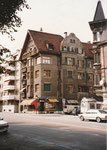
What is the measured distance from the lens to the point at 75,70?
1924 inches

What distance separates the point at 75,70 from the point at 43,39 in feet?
36.0

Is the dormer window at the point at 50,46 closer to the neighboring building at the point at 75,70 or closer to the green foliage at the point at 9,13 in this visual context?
the neighboring building at the point at 75,70

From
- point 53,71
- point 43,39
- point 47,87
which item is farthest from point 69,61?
point 47,87

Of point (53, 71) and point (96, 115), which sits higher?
point (53, 71)

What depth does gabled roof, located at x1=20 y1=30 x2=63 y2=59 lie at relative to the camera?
1856 inches

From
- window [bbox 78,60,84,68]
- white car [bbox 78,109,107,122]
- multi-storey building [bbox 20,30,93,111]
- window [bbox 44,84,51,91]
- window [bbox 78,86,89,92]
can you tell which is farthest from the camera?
window [bbox 78,60,84,68]

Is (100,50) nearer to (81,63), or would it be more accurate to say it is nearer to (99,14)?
(99,14)

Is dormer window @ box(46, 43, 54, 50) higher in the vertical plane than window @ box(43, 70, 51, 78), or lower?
higher

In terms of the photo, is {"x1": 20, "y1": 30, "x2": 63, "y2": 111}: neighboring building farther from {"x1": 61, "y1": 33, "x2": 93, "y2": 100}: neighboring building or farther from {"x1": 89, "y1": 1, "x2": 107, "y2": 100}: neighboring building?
{"x1": 89, "y1": 1, "x2": 107, "y2": 100}: neighboring building

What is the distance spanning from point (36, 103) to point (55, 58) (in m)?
11.4

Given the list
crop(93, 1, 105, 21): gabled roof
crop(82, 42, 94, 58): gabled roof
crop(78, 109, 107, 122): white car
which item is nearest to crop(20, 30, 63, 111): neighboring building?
crop(82, 42, 94, 58): gabled roof

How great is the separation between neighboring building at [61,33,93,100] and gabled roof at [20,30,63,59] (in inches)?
80.9

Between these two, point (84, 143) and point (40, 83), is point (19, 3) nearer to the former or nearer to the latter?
point (84, 143)

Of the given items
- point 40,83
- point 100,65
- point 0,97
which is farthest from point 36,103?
point 0,97
